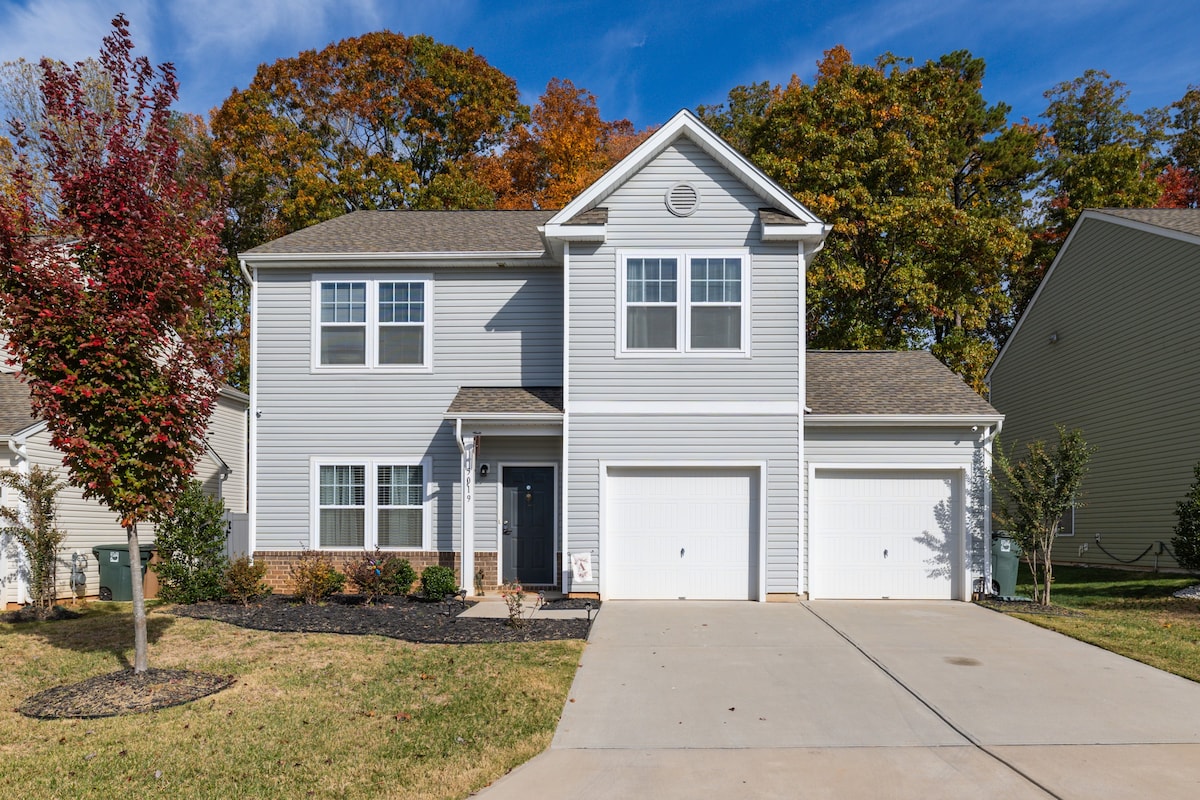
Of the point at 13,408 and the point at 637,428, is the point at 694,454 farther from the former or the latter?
the point at 13,408

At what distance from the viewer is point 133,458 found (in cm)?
811

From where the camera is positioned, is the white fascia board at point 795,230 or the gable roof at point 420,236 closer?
the white fascia board at point 795,230

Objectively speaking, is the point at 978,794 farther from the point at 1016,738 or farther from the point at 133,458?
the point at 133,458

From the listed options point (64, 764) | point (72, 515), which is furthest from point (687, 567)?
point (72, 515)

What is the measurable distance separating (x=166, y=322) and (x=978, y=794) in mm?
8080

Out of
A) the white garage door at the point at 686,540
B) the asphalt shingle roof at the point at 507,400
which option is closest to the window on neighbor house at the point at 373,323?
the asphalt shingle roof at the point at 507,400

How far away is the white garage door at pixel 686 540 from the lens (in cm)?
1369

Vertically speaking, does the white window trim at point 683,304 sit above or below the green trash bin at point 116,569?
above

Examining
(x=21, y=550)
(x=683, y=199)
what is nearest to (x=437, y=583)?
(x=21, y=550)

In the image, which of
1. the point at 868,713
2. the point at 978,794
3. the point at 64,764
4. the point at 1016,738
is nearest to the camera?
the point at 978,794

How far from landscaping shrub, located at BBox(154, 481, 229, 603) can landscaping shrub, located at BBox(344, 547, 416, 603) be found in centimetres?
209

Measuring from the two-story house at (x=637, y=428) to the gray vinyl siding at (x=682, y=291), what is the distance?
32mm

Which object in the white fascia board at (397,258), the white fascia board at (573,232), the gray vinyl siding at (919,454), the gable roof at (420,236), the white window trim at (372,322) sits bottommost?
the gray vinyl siding at (919,454)

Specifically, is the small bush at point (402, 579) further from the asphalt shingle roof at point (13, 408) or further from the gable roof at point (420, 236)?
the asphalt shingle roof at point (13, 408)
